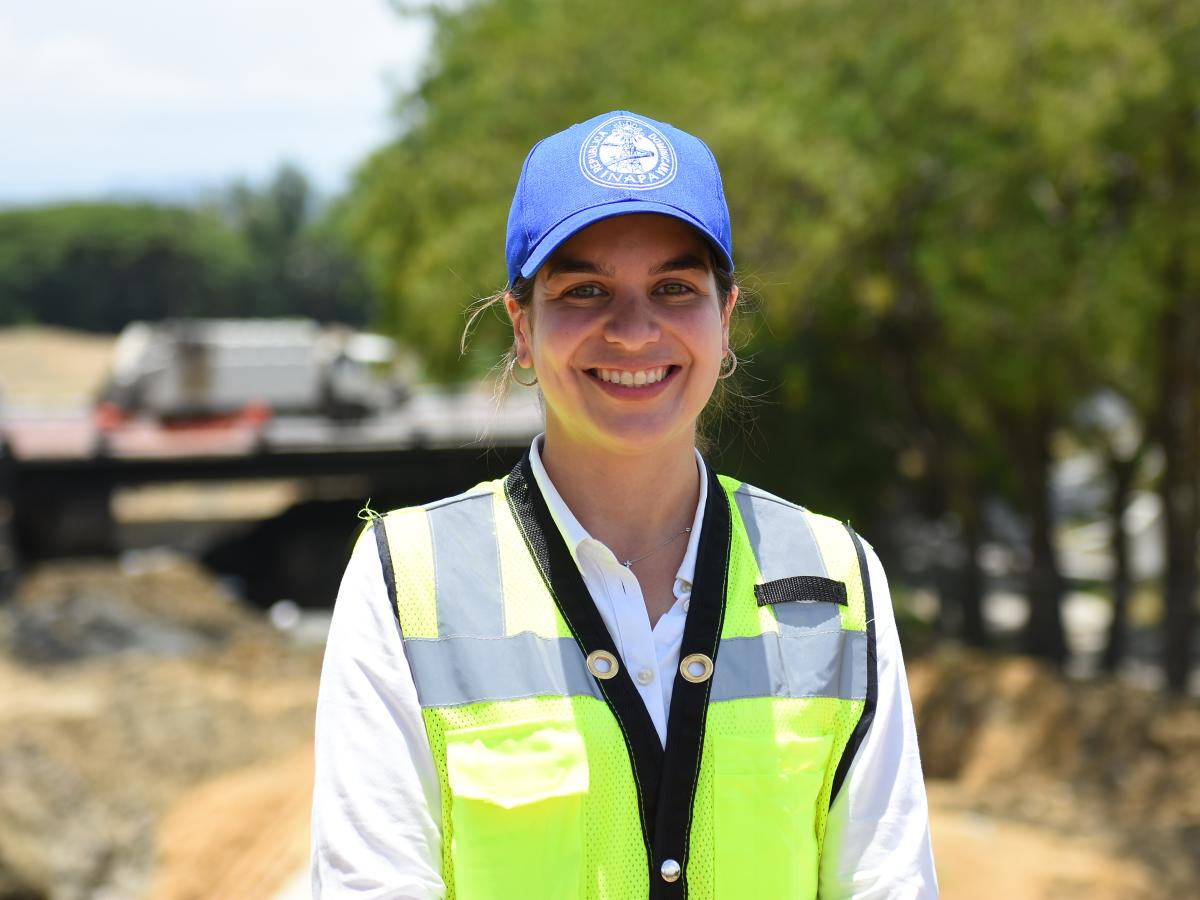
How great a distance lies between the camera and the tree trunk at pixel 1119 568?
1428 centimetres

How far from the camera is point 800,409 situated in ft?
61.1

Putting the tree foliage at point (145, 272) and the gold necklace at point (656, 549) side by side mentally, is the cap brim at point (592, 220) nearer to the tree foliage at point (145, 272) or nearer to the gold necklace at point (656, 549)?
the gold necklace at point (656, 549)

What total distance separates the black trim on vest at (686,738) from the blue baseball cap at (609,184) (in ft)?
1.59

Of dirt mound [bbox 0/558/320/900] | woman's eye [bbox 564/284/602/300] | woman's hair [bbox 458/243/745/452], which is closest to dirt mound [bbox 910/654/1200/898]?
dirt mound [bbox 0/558/320/900]

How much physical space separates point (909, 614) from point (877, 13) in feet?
25.9

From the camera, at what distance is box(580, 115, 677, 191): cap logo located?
1.75m

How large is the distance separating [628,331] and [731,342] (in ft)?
1.94

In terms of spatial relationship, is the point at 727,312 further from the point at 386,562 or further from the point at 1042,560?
the point at 1042,560

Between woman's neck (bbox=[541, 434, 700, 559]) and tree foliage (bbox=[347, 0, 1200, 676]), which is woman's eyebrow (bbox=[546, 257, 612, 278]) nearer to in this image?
woman's neck (bbox=[541, 434, 700, 559])

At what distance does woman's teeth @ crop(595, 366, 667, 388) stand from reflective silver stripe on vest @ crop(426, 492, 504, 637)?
26cm

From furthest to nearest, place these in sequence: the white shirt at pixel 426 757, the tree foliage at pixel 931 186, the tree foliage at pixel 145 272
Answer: the tree foliage at pixel 145 272 → the tree foliage at pixel 931 186 → the white shirt at pixel 426 757

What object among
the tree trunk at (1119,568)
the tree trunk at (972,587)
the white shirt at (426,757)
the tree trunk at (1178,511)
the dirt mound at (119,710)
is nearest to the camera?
the white shirt at (426,757)

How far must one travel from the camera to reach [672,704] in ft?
5.65

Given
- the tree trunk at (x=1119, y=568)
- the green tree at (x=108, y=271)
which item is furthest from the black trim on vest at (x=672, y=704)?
the green tree at (x=108, y=271)
